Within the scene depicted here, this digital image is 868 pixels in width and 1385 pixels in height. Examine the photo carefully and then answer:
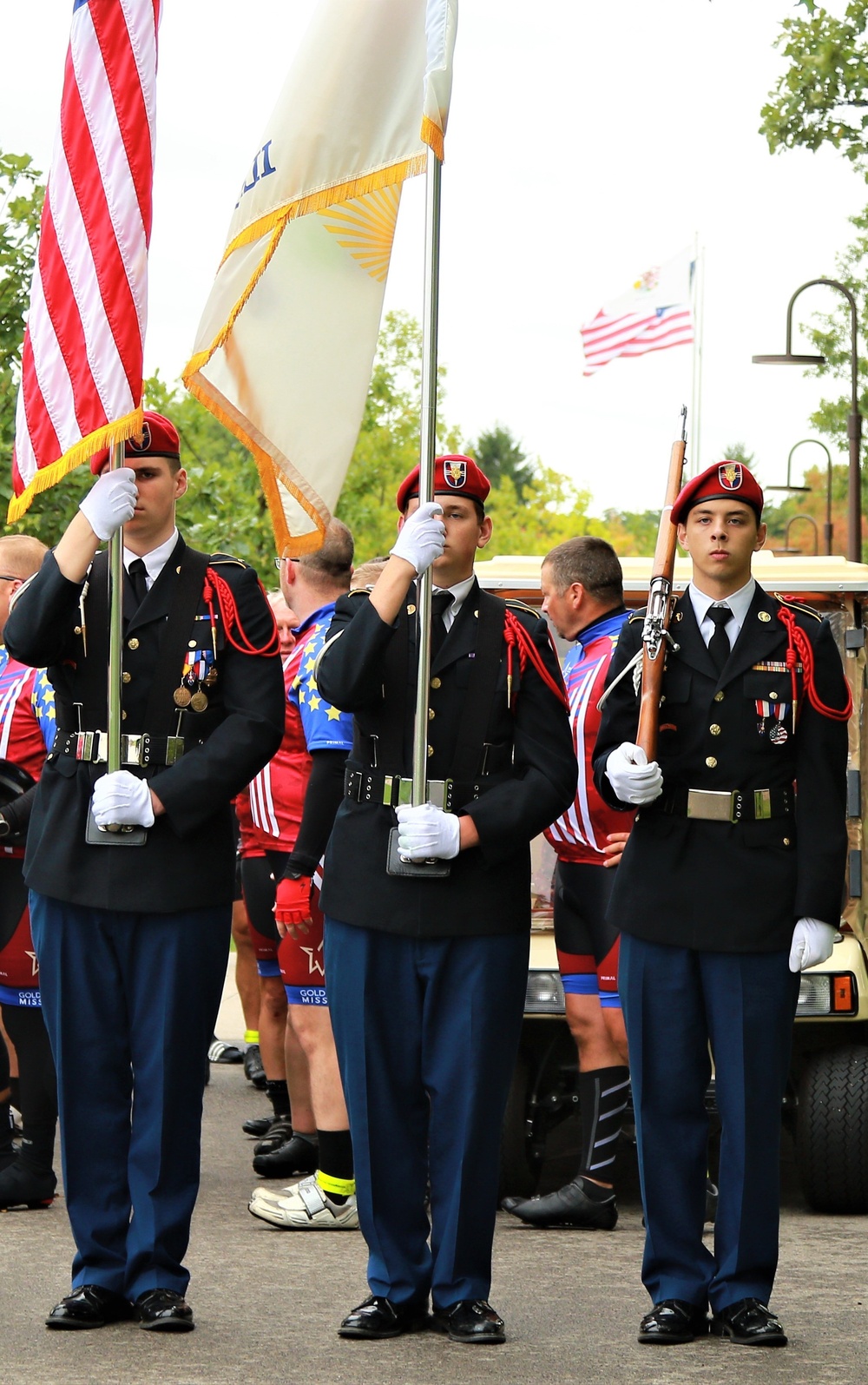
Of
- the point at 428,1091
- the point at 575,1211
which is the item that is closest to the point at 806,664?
the point at 428,1091

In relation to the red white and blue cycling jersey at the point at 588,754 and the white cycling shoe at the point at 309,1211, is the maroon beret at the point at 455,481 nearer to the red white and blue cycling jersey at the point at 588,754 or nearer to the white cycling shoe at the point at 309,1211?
the red white and blue cycling jersey at the point at 588,754

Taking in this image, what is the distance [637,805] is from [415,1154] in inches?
42.9

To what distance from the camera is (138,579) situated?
536 cm

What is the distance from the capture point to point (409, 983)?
5.12 meters

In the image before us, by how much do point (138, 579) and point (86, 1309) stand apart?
1.92 m

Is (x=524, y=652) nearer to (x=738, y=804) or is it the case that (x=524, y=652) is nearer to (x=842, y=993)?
(x=738, y=804)

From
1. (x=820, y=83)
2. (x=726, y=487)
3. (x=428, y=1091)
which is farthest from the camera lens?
(x=820, y=83)

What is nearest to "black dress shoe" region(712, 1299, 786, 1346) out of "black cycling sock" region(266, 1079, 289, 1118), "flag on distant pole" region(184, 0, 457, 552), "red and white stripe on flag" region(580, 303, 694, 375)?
"flag on distant pole" region(184, 0, 457, 552)

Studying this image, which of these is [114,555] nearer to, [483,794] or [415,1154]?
[483,794]

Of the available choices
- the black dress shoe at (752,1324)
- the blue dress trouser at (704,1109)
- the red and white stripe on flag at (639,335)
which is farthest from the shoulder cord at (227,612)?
the red and white stripe on flag at (639,335)

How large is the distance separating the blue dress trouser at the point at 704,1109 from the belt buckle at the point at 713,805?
358mm

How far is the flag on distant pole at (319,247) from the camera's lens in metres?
5.52

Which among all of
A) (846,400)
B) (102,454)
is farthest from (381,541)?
(102,454)

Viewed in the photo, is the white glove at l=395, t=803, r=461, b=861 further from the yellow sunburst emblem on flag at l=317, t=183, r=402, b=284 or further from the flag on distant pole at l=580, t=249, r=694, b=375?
the flag on distant pole at l=580, t=249, r=694, b=375
